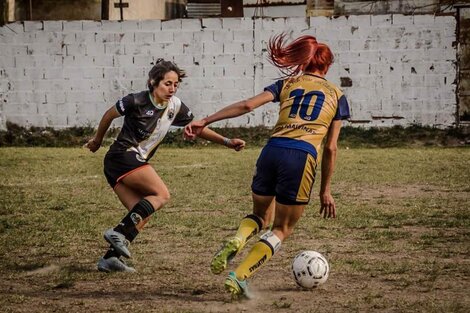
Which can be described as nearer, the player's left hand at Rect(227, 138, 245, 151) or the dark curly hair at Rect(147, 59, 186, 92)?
the player's left hand at Rect(227, 138, 245, 151)

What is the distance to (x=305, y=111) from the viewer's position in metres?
A: 6.00

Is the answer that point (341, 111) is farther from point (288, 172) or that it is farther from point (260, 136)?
point (260, 136)

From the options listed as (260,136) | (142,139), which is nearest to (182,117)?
(142,139)

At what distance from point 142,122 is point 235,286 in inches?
80.1

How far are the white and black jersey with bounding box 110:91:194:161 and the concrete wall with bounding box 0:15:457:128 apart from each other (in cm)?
1169

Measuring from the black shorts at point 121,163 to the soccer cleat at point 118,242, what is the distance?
560mm

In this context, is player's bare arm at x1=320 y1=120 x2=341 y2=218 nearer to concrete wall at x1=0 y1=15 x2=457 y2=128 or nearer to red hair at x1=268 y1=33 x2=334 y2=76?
red hair at x1=268 y1=33 x2=334 y2=76

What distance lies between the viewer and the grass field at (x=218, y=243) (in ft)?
19.2

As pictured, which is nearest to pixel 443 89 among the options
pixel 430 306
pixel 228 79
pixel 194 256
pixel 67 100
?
pixel 228 79

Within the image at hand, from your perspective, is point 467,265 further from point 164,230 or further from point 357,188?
point 357,188

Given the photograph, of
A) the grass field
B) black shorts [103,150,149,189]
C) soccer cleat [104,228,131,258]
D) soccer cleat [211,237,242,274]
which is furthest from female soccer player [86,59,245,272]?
soccer cleat [211,237,242,274]

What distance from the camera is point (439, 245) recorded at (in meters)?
7.78

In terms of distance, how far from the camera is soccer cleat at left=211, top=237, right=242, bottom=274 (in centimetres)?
571

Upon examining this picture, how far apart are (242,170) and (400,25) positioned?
6451 millimetres
